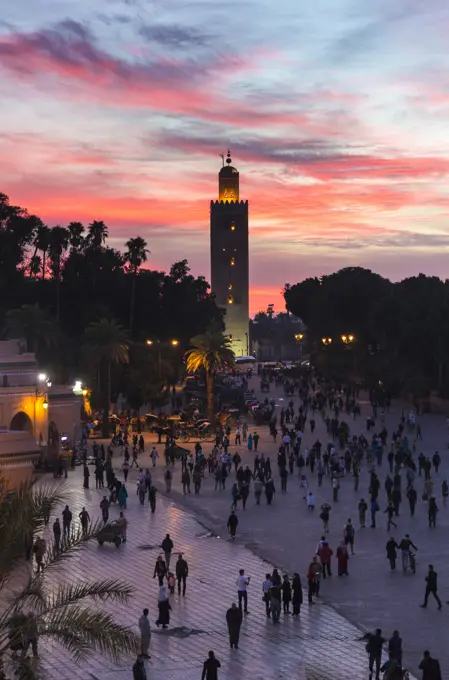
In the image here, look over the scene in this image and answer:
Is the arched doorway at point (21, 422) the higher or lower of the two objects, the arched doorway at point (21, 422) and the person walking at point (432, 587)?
the higher

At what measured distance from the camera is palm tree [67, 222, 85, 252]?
82.8 m

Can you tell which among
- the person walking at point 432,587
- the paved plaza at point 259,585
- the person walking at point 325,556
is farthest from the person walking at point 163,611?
the person walking at point 432,587

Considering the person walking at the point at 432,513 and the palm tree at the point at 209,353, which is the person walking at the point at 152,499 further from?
the palm tree at the point at 209,353

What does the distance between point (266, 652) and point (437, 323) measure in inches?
1972

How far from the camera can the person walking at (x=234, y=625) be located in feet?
58.2

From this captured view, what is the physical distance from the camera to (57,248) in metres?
80.4

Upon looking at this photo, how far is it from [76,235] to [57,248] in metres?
3.66

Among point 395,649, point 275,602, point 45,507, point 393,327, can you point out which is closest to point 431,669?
point 395,649

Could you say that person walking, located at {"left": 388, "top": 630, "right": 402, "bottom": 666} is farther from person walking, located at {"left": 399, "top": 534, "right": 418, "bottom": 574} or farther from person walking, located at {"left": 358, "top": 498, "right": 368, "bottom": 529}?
person walking, located at {"left": 358, "top": 498, "right": 368, "bottom": 529}

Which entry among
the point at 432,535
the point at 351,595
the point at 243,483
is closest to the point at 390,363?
the point at 243,483

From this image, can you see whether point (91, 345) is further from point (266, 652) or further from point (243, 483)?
point (266, 652)

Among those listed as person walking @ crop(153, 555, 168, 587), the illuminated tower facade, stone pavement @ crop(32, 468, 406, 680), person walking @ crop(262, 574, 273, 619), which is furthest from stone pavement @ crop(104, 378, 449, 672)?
the illuminated tower facade

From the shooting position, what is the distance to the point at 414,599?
Result: 21031mm

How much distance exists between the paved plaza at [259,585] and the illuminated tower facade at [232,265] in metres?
97.9
